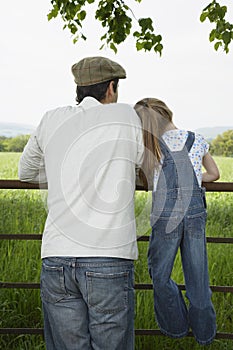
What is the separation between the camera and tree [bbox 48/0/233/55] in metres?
5.49

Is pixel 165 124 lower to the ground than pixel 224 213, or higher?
higher

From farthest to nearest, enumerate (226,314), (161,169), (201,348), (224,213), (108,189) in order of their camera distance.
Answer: (224,213)
(226,314)
(201,348)
(161,169)
(108,189)

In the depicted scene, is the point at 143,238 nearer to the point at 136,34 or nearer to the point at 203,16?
the point at 203,16

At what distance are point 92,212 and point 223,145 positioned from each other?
40.7 ft

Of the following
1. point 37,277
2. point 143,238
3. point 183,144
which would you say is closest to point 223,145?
point 37,277

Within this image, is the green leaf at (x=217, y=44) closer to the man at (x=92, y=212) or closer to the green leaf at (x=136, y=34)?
the green leaf at (x=136, y=34)

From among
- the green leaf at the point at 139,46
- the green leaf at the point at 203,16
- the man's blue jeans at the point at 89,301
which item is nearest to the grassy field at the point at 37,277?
the man's blue jeans at the point at 89,301

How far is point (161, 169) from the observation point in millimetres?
2492

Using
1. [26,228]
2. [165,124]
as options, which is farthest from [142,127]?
[26,228]

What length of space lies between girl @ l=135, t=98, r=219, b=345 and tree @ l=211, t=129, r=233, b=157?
1147 centimetres

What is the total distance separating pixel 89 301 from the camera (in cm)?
221

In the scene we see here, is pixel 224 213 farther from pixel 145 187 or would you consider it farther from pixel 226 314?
pixel 145 187

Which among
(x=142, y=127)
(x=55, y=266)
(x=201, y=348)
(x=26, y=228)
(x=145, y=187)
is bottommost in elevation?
(x=201, y=348)

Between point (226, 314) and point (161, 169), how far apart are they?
1.93 metres
